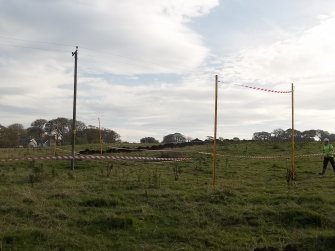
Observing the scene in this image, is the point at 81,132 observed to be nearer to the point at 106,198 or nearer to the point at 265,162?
the point at 265,162

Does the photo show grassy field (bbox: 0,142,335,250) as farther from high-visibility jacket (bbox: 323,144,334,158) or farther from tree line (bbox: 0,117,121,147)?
tree line (bbox: 0,117,121,147)

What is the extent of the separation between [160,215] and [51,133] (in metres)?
56.8

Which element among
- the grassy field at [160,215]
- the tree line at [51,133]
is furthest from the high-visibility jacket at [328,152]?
the tree line at [51,133]

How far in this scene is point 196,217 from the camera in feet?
29.8

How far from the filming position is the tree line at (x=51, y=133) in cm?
5588

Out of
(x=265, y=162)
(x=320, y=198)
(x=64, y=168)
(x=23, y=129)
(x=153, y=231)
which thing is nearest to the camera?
(x=153, y=231)

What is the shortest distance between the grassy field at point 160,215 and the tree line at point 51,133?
125ft

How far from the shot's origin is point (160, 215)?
927cm

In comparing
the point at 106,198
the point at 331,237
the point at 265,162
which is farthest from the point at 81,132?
the point at 331,237

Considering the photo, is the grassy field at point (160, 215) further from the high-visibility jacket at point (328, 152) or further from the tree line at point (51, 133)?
the tree line at point (51, 133)

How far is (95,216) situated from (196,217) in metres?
2.00

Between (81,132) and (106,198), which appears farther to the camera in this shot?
(81,132)

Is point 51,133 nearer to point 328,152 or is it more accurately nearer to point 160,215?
point 328,152

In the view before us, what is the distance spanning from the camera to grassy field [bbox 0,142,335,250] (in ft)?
24.7
